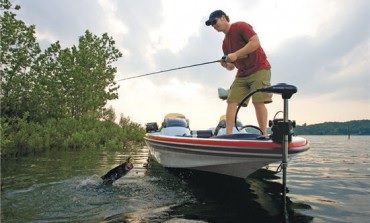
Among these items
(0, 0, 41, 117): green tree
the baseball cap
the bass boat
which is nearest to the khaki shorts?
the bass boat

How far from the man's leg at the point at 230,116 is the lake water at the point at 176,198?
941 mm

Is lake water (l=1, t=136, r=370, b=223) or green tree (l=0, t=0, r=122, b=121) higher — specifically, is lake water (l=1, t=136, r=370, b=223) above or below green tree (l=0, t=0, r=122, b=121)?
below

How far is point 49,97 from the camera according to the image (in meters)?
22.8

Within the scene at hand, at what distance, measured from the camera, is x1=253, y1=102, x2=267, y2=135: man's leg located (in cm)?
611

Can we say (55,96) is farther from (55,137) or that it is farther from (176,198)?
(176,198)

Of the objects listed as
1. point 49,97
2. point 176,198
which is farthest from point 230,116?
point 49,97

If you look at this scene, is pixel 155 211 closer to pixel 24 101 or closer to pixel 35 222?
pixel 35 222

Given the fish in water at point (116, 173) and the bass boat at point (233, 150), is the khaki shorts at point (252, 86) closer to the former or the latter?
the bass boat at point (233, 150)

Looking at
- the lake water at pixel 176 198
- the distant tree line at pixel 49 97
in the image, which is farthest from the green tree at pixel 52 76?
the lake water at pixel 176 198

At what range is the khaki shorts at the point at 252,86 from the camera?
604 centimetres

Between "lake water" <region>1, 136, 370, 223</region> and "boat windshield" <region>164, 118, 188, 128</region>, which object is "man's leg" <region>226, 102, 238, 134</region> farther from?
"boat windshield" <region>164, 118, 188, 128</region>

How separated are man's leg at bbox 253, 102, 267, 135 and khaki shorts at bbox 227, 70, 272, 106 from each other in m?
0.09

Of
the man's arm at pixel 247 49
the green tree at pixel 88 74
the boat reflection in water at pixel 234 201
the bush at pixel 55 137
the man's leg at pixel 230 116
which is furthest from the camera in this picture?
the green tree at pixel 88 74

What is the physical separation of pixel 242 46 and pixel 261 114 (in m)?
1.31
